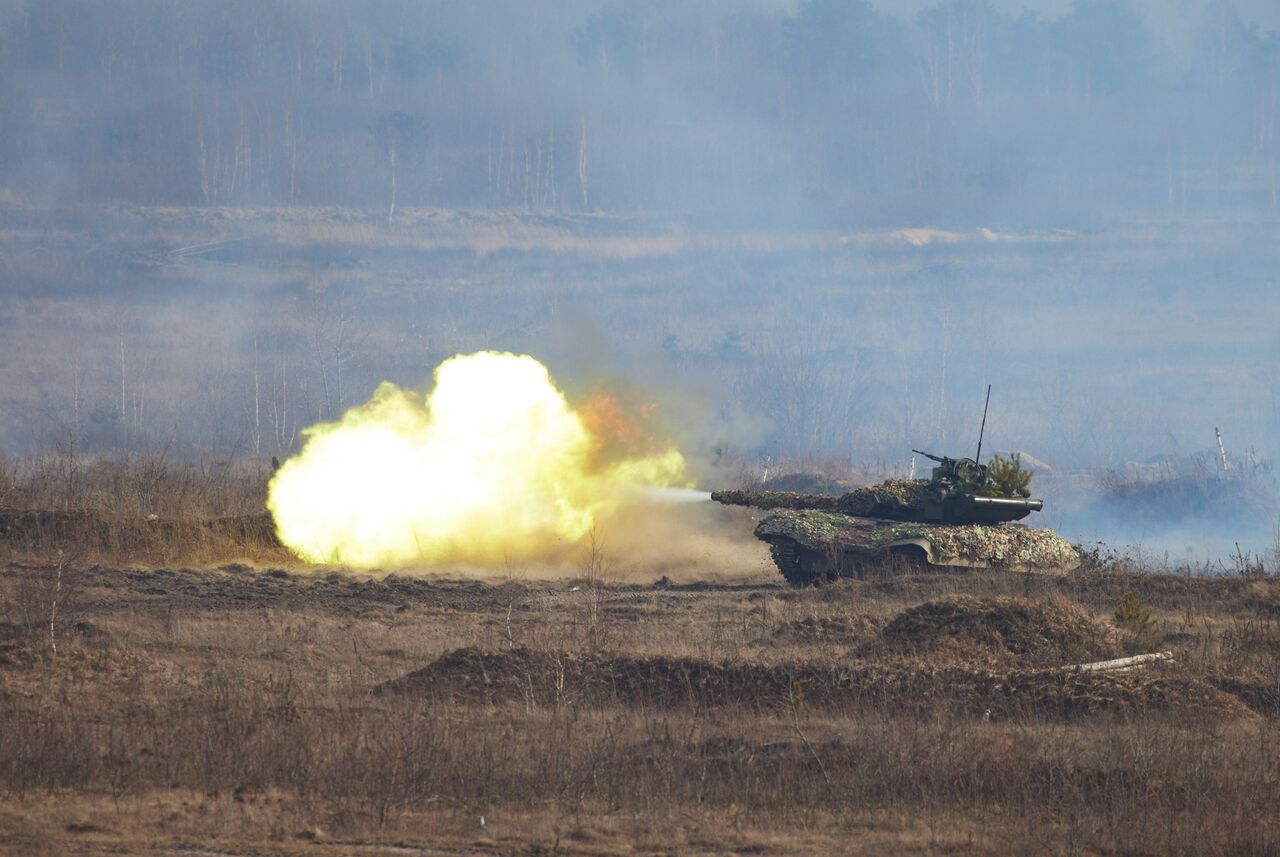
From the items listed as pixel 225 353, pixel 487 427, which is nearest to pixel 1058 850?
pixel 487 427

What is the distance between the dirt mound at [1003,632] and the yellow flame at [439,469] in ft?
36.5

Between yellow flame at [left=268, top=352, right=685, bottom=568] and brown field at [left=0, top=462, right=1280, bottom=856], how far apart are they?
476 cm

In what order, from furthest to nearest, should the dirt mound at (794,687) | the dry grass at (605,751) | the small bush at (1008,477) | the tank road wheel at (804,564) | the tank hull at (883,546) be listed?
the small bush at (1008,477), the tank road wheel at (804,564), the tank hull at (883,546), the dirt mound at (794,687), the dry grass at (605,751)

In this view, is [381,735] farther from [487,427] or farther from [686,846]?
[487,427]

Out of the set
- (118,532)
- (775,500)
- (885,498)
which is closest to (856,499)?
(885,498)

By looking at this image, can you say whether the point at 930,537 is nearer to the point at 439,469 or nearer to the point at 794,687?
the point at 439,469

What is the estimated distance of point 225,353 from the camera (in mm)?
94625

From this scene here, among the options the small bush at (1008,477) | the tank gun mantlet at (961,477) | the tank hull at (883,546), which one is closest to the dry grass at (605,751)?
the tank hull at (883,546)

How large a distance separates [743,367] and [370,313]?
84.4 ft

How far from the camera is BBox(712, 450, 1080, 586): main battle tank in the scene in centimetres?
2619

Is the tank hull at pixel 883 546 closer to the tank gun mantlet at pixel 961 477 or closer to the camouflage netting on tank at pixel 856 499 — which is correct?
the camouflage netting on tank at pixel 856 499

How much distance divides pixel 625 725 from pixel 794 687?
7.54 feet

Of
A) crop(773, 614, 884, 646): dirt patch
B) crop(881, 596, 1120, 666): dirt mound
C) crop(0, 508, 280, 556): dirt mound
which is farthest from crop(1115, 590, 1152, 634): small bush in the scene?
crop(0, 508, 280, 556): dirt mound

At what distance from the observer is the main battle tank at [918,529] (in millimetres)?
26188
